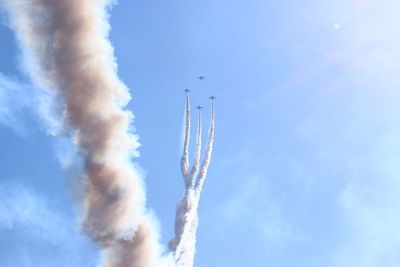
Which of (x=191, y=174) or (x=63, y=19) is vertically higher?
(x=191, y=174)

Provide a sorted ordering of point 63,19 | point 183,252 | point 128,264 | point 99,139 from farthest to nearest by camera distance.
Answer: point 183,252
point 128,264
point 99,139
point 63,19

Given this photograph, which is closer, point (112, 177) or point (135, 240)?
point (112, 177)

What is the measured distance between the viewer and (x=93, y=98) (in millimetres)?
74812

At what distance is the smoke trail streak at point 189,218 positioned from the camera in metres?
103

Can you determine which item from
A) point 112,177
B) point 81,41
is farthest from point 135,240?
point 81,41

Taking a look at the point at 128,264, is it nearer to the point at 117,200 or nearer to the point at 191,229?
the point at 117,200

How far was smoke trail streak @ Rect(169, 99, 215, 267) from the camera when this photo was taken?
4063 inches

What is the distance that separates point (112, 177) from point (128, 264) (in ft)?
42.1

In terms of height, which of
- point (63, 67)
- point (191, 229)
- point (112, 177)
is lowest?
point (112, 177)

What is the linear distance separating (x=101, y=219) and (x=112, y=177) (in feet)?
17.8

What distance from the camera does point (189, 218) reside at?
4119 inches

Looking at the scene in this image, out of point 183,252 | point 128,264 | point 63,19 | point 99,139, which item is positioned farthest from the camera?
point 183,252

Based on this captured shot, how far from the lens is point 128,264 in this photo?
8325 cm

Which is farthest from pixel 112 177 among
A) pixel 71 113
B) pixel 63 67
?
pixel 63 67
